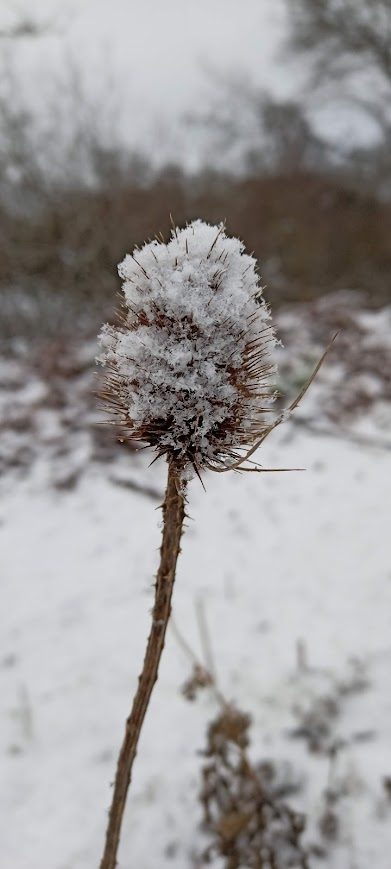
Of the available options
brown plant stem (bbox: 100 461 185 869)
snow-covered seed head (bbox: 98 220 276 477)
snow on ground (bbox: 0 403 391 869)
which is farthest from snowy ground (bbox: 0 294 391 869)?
snow-covered seed head (bbox: 98 220 276 477)

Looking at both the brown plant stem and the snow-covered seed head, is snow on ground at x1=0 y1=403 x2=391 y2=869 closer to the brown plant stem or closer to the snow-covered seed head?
the brown plant stem

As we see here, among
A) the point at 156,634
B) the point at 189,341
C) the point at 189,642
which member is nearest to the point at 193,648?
the point at 189,642

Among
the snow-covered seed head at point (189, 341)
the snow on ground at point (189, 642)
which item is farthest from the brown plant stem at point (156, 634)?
the snow on ground at point (189, 642)

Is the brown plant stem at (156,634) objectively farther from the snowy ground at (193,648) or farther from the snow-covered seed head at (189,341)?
the snowy ground at (193,648)

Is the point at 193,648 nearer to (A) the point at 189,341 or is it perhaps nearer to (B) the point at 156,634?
(B) the point at 156,634

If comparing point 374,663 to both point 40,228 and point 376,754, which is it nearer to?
point 376,754

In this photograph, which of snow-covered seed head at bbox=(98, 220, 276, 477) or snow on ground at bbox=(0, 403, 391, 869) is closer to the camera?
snow-covered seed head at bbox=(98, 220, 276, 477)
